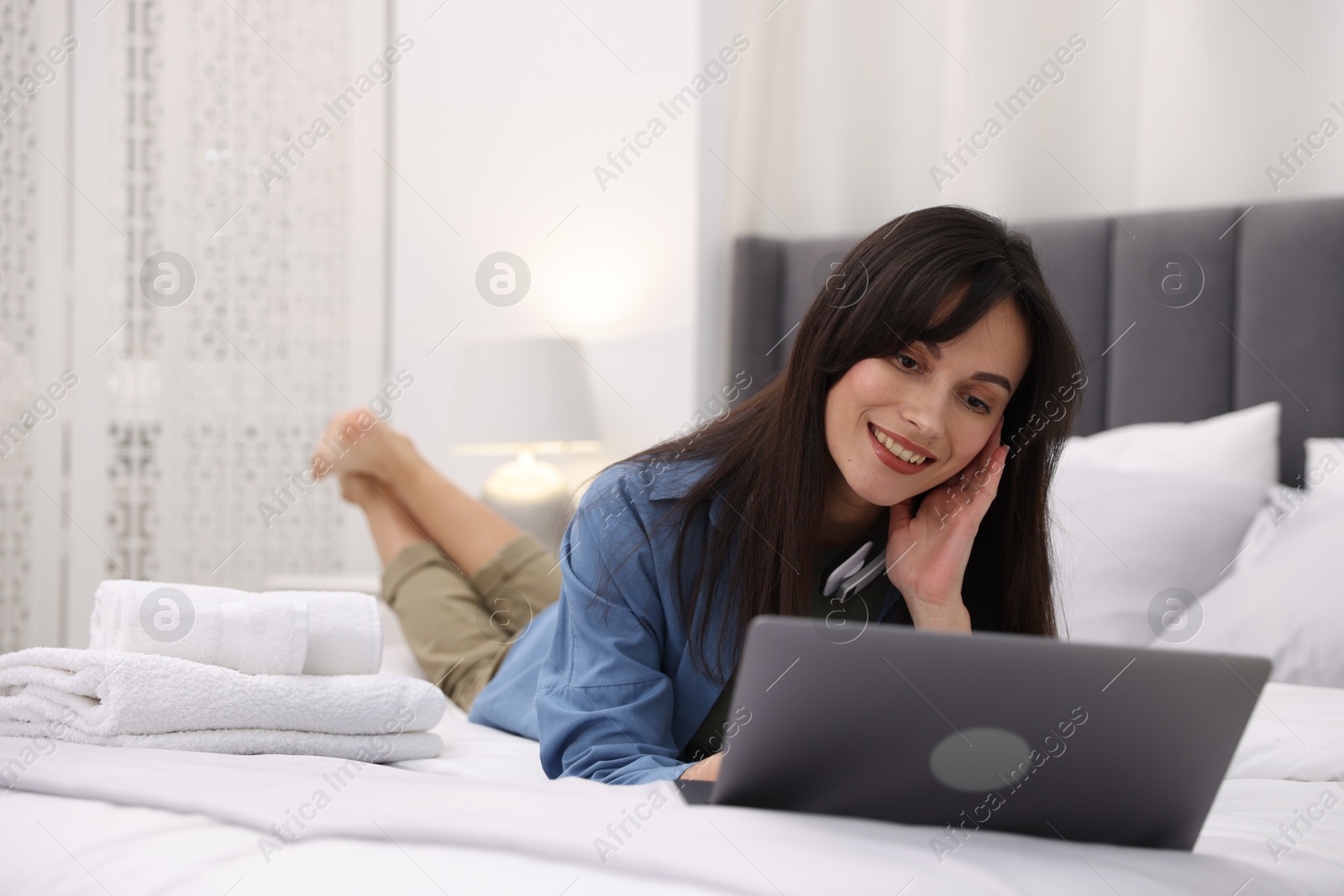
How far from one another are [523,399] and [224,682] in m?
1.65

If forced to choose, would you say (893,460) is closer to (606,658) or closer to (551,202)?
(606,658)

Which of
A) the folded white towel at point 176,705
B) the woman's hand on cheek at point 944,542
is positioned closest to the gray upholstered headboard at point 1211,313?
the woman's hand on cheek at point 944,542

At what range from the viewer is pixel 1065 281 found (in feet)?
8.16

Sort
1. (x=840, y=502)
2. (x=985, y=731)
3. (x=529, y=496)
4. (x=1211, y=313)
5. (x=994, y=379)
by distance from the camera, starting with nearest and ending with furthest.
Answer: (x=985, y=731)
(x=994, y=379)
(x=840, y=502)
(x=1211, y=313)
(x=529, y=496)

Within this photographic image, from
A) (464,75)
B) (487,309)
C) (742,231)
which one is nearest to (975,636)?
(742,231)

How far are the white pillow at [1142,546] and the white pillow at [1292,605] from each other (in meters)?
0.09

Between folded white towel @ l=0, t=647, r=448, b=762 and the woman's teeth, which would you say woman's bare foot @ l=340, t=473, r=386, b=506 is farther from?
the woman's teeth

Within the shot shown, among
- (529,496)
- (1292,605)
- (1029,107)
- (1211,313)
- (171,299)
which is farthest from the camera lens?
(171,299)

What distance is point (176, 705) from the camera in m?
1.11

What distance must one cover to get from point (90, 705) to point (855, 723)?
→ 2.51 ft

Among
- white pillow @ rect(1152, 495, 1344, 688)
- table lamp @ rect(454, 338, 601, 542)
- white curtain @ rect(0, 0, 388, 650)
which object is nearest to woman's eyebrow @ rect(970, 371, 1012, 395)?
white pillow @ rect(1152, 495, 1344, 688)

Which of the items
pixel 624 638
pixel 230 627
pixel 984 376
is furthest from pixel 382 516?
pixel 984 376

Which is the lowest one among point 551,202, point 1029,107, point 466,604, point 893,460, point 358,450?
point 466,604

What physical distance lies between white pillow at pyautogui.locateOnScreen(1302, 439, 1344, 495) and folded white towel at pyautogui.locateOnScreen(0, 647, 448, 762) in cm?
155
